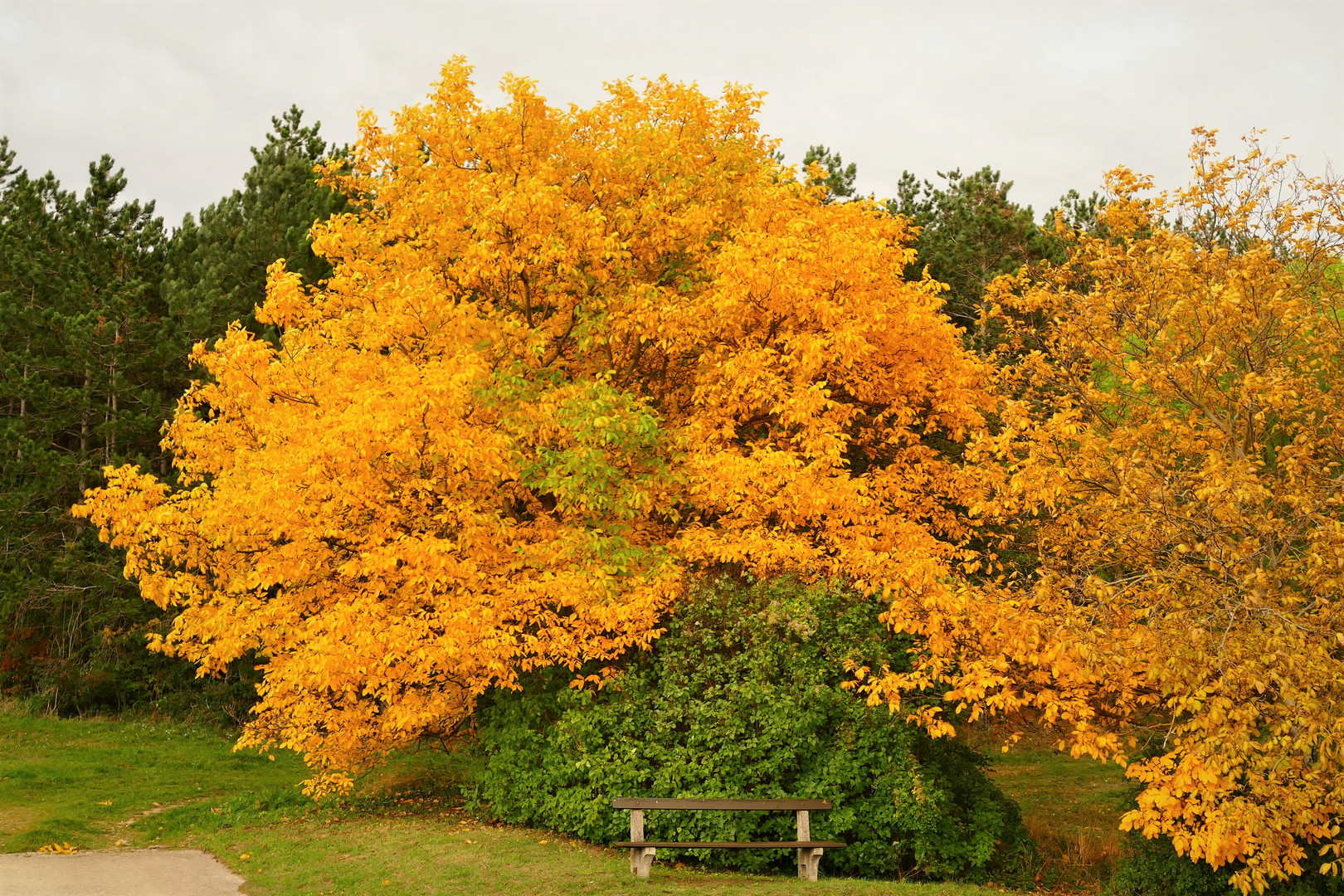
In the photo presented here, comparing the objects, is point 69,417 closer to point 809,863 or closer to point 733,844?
point 733,844

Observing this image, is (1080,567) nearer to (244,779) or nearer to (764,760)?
(764,760)

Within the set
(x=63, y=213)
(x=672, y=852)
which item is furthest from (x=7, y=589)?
(x=672, y=852)

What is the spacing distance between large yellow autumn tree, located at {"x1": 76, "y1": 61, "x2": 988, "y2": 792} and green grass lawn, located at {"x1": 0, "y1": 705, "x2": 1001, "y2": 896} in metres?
1.22

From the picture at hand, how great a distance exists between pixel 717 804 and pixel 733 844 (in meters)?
0.74

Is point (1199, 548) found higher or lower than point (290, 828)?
higher

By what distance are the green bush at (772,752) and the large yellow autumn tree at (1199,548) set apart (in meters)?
1.03

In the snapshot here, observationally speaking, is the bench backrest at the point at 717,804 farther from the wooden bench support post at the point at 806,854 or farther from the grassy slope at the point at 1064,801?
the grassy slope at the point at 1064,801

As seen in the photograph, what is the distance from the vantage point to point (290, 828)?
1334 cm

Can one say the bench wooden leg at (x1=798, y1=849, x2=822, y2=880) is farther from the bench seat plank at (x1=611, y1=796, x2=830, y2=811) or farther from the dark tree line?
the dark tree line

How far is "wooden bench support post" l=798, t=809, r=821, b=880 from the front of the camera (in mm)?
10758

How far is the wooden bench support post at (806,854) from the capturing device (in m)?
10.8

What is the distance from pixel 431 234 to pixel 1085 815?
1243cm

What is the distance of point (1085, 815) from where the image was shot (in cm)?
1523

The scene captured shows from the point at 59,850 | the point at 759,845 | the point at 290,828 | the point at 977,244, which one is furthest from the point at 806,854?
the point at 977,244
